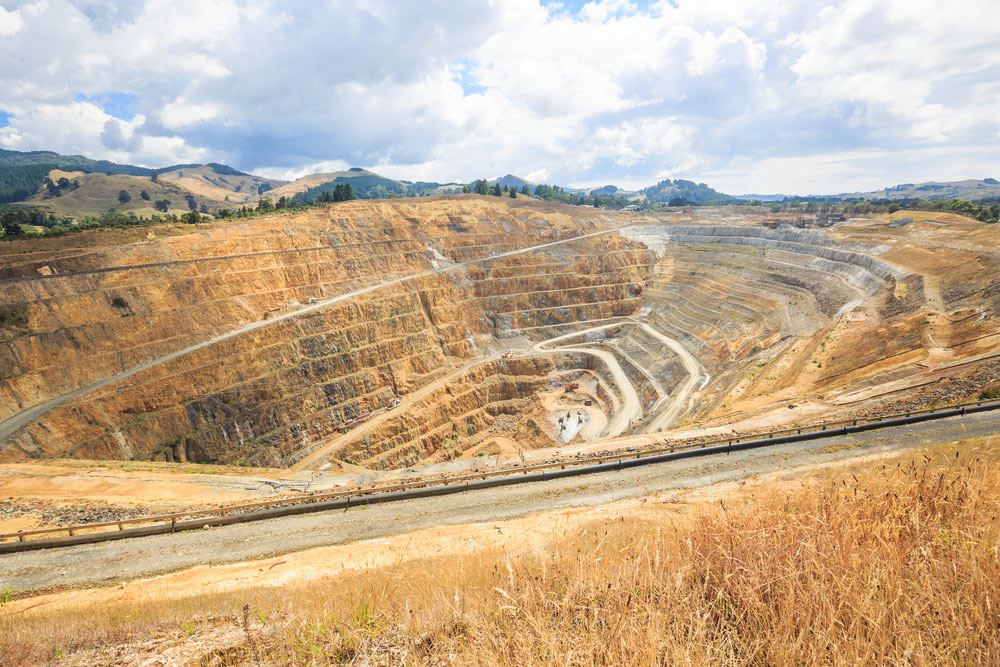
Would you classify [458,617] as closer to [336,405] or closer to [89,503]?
[89,503]

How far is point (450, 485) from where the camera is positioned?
18609mm

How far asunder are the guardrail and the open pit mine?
102 inches

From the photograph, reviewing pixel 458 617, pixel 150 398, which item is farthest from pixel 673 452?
pixel 150 398

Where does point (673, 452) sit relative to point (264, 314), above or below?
below

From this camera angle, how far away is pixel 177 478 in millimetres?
24562

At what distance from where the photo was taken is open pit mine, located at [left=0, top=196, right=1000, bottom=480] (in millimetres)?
31234

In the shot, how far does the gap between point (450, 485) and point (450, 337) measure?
40.5m

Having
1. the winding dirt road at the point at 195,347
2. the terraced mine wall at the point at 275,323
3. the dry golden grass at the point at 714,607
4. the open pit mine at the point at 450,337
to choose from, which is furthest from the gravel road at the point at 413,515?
the winding dirt road at the point at 195,347

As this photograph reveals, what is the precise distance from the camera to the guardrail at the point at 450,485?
53.3ft

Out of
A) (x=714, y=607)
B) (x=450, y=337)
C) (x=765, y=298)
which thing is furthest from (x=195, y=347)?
(x=765, y=298)

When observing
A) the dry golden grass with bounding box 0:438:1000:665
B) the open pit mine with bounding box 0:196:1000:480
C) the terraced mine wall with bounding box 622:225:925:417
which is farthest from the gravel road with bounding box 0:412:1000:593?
the terraced mine wall with bounding box 622:225:925:417

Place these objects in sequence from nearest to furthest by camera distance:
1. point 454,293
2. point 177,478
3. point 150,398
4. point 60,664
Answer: point 60,664 < point 177,478 < point 150,398 < point 454,293

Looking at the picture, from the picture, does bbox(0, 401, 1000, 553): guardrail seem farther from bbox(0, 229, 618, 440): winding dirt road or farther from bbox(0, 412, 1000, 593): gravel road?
bbox(0, 229, 618, 440): winding dirt road

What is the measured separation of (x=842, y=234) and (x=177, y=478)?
269ft
